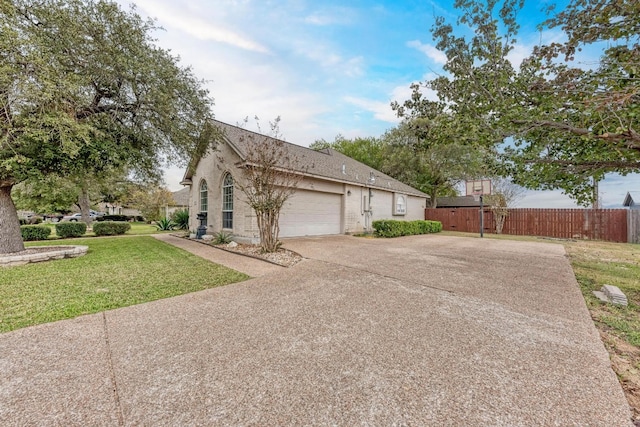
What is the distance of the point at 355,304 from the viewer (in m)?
4.05

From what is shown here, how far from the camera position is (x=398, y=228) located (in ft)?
46.5

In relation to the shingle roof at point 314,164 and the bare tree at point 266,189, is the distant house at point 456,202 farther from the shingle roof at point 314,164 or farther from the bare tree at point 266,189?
the bare tree at point 266,189

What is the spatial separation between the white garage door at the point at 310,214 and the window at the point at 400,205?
5.65m

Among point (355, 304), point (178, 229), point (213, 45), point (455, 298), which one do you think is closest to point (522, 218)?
point (455, 298)

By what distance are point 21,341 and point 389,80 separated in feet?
40.4

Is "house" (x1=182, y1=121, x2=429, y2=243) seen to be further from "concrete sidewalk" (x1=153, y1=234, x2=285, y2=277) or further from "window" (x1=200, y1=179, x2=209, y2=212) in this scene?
"concrete sidewalk" (x1=153, y1=234, x2=285, y2=277)

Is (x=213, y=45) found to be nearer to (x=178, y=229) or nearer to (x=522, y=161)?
(x=522, y=161)

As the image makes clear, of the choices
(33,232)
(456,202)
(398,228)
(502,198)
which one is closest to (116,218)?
(33,232)

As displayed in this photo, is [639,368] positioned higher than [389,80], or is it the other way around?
[389,80]

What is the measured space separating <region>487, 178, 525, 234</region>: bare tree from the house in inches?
331

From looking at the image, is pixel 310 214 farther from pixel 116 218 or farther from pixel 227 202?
pixel 116 218

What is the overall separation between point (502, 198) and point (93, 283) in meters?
21.9

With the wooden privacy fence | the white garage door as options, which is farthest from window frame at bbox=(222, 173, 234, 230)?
the wooden privacy fence

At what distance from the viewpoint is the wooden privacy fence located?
14383mm
